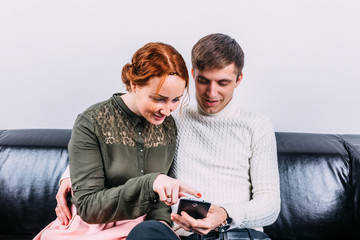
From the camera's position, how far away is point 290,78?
187 centimetres

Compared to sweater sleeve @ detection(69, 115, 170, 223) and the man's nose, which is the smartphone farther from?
the man's nose

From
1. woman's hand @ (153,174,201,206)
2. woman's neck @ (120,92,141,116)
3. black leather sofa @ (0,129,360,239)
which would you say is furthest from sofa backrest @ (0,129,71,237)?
woman's hand @ (153,174,201,206)

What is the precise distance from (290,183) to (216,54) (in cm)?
74

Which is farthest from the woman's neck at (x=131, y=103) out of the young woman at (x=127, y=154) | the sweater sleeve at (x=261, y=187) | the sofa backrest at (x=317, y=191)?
the sofa backrest at (x=317, y=191)

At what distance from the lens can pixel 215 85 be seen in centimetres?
141

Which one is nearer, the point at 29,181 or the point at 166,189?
the point at 166,189

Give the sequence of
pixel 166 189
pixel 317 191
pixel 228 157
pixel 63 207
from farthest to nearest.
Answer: pixel 317 191, pixel 228 157, pixel 63 207, pixel 166 189

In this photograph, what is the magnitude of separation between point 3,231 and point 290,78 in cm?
168

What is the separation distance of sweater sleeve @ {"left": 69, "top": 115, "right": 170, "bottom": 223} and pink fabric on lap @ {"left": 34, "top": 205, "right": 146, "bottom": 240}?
0.29ft

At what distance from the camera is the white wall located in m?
1.80

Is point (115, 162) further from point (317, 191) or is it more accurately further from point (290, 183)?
point (317, 191)

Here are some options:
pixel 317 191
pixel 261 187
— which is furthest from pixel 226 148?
pixel 317 191

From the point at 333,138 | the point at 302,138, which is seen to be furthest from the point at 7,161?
the point at 333,138

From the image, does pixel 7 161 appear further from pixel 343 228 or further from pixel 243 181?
pixel 343 228
